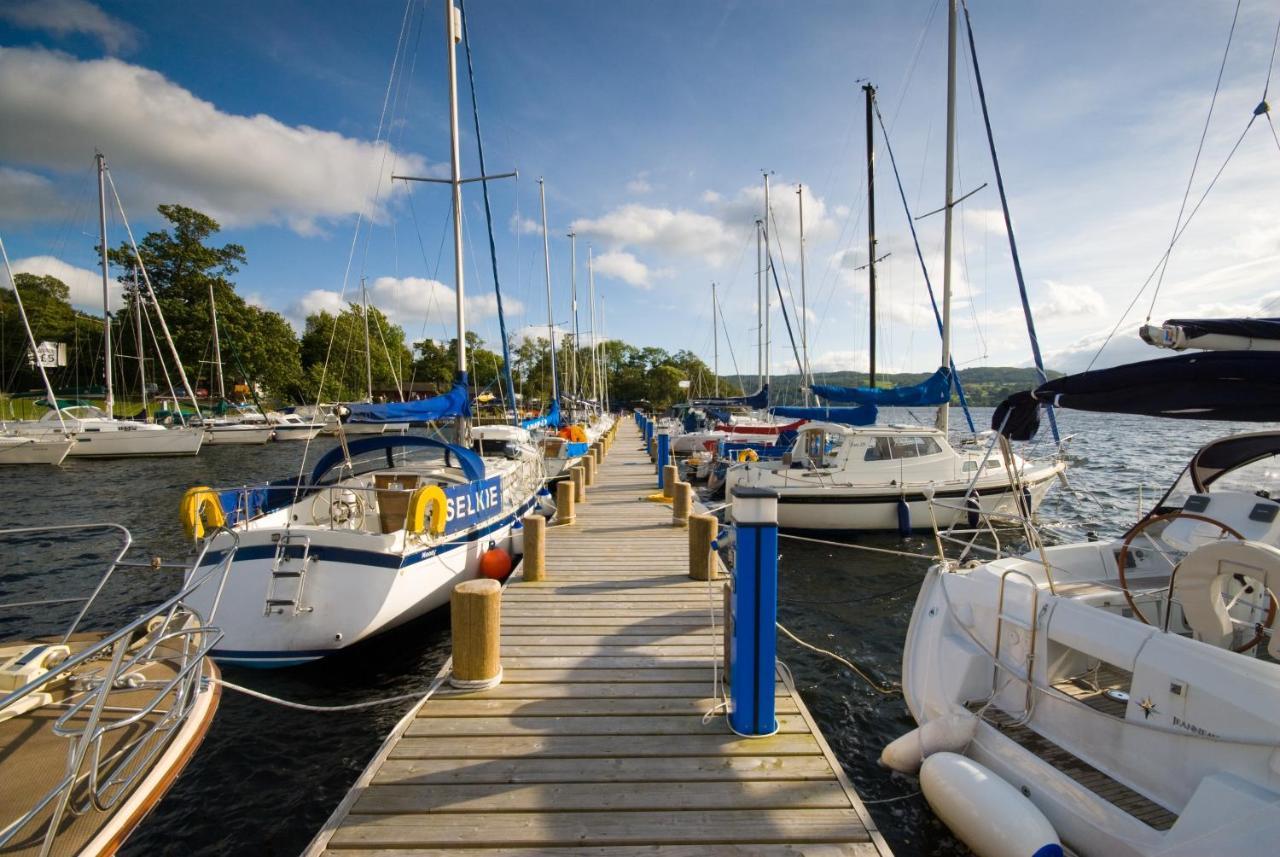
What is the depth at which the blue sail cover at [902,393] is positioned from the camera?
42.5 feet

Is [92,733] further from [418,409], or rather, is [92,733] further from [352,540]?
[418,409]

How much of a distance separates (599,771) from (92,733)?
2.41m

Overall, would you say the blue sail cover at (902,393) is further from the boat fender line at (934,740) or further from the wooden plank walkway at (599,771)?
the boat fender line at (934,740)

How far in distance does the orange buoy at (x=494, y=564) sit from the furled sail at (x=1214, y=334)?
23.6 feet

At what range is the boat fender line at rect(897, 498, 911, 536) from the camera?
40.4 ft

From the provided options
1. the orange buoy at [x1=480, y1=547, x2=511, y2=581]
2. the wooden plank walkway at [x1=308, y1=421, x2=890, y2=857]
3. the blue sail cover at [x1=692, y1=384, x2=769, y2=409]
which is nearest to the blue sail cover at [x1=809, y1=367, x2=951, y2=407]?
the orange buoy at [x1=480, y1=547, x2=511, y2=581]

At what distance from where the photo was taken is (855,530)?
12.8 meters

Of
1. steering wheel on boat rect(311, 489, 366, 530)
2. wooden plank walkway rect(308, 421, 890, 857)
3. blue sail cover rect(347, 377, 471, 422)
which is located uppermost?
blue sail cover rect(347, 377, 471, 422)

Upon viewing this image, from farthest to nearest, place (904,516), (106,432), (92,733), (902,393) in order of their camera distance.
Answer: (106,432), (902,393), (904,516), (92,733)

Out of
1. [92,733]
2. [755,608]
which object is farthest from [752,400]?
[92,733]

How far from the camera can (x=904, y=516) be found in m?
12.3

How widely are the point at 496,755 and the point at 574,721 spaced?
1.98ft

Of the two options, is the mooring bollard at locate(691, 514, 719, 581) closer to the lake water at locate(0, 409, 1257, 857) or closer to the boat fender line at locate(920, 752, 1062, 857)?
the lake water at locate(0, 409, 1257, 857)

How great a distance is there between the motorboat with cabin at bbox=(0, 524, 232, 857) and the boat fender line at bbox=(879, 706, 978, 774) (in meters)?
4.30
